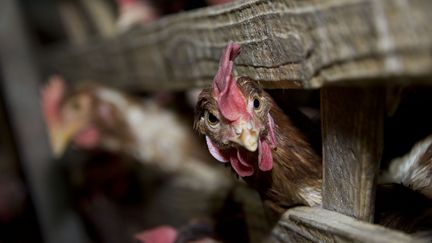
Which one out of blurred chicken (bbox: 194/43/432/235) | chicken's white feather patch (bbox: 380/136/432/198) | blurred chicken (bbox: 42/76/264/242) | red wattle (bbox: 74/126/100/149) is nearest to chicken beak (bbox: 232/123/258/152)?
blurred chicken (bbox: 194/43/432/235)

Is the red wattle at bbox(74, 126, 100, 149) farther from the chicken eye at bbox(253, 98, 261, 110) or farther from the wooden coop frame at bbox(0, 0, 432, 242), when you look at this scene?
the chicken eye at bbox(253, 98, 261, 110)

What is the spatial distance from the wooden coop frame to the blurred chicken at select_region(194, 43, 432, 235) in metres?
0.06

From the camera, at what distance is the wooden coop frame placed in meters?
0.75

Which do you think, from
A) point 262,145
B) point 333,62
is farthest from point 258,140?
point 333,62

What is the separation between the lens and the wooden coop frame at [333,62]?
0.75 metres

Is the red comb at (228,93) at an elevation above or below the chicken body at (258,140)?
above

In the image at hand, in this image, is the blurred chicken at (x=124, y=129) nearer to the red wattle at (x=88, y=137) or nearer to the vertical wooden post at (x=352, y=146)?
the red wattle at (x=88, y=137)

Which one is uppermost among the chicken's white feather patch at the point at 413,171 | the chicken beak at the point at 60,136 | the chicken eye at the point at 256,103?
the chicken eye at the point at 256,103

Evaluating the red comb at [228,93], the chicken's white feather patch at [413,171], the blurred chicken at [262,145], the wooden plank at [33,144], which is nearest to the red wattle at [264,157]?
the blurred chicken at [262,145]

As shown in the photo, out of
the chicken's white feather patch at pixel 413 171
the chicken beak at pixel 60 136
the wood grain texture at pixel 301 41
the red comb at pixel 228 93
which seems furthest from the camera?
the chicken beak at pixel 60 136

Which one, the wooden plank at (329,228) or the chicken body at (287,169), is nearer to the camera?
the wooden plank at (329,228)

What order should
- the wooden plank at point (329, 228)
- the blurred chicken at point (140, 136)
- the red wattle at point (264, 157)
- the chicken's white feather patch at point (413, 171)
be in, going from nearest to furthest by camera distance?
1. the wooden plank at point (329, 228)
2. the red wattle at point (264, 157)
3. the chicken's white feather patch at point (413, 171)
4. the blurred chicken at point (140, 136)

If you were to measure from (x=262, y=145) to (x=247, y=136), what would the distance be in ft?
0.41

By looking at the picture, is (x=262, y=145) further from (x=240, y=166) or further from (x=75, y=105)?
(x=75, y=105)
